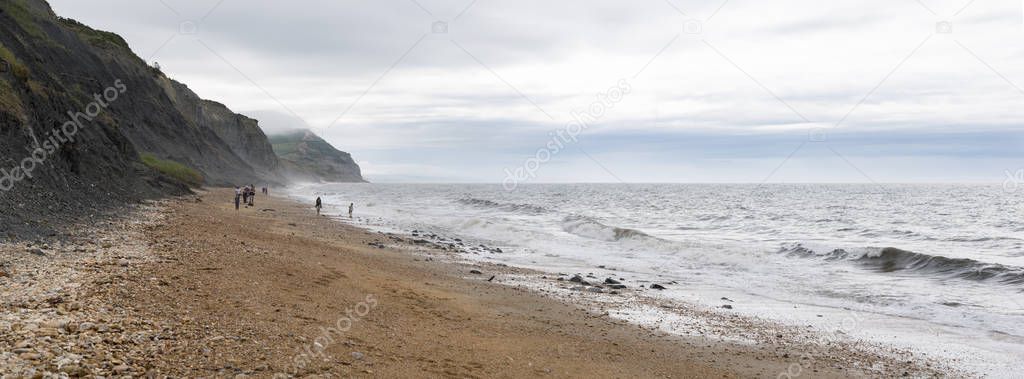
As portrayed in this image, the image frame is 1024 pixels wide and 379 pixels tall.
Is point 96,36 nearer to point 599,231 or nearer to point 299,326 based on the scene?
point 599,231

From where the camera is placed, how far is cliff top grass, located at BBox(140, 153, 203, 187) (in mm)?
41594

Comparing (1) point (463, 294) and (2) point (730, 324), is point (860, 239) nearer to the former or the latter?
(2) point (730, 324)

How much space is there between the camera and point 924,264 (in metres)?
22.4

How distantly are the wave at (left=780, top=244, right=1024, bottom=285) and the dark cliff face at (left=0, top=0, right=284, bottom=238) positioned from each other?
997 inches

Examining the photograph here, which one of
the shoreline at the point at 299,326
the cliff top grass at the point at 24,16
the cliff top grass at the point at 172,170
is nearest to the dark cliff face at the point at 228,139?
the cliff top grass at the point at 172,170

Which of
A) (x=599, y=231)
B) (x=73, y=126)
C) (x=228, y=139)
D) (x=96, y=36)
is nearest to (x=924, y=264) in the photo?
(x=599, y=231)

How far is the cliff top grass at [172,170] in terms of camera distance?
4159 centimetres

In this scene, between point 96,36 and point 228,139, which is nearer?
point 96,36

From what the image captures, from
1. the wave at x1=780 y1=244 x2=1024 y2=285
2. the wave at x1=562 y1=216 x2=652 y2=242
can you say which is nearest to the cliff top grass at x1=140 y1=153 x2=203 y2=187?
the wave at x1=562 y1=216 x2=652 y2=242

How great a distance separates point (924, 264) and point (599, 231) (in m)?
16.8

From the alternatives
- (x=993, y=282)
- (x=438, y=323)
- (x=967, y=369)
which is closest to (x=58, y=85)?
(x=438, y=323)

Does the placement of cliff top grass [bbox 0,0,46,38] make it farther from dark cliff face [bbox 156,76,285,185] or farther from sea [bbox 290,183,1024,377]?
dark cliff face [bbox 156,76,285,185]

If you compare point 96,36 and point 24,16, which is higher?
point 96,36

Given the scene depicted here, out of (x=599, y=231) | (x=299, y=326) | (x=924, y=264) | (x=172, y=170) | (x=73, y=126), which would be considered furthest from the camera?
(x=172, y=170)
